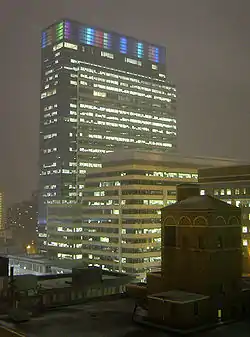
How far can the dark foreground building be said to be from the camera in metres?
34.3

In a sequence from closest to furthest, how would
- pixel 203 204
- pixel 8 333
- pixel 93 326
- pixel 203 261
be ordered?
pixel 8 333
pixel 93 326
pixel 203 261
pixel 203 204

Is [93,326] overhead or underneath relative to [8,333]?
overhead

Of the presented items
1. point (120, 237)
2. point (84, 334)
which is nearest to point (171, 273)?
point (84, 334)

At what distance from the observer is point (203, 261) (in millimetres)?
35781

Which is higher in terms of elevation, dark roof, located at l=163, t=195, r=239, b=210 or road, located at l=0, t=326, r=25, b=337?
dark roof, located at l=163, t=195, r=239, b=210

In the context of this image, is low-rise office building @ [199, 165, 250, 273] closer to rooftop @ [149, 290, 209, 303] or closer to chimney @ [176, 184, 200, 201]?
chimney @ [176, 184, 200, 201]

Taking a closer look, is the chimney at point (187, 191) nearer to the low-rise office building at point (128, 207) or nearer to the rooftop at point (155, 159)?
the low-rise office building at point (128, 207)

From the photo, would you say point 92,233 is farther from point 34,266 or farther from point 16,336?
point 16,336

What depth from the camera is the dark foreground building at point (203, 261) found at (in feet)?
113

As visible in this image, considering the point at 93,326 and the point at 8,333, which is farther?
the point at 93,326

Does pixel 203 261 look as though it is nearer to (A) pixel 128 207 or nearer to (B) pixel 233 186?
(B) pixel 233 186

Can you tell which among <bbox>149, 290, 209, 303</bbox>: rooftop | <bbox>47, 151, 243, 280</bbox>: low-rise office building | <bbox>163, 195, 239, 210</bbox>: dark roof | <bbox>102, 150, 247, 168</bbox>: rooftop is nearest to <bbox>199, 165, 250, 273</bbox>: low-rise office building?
<bbox>47, 151, 243, 280</bbox>: low-rise office building

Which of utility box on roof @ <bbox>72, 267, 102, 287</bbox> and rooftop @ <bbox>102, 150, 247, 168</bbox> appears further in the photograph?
rooftop @ <bbox>102, 150, 247, 168</bbox>

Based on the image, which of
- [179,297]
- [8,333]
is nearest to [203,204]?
[179,297]
